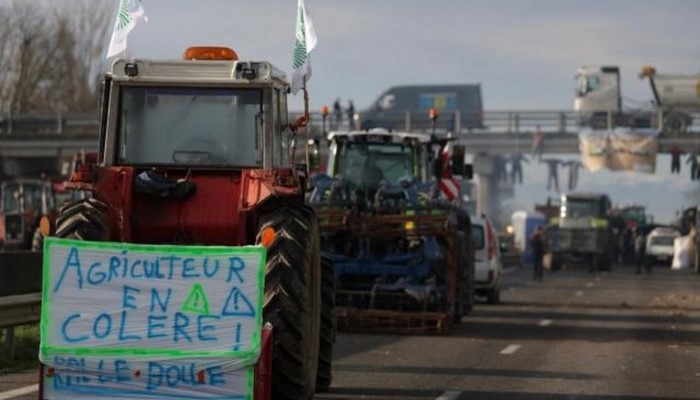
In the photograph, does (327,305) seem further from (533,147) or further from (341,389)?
(533,147)

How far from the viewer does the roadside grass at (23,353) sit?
17692 millimetres

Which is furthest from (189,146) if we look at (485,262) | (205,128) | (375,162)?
(485,262)

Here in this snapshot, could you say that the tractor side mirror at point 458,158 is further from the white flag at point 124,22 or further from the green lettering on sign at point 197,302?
the green lettering on sign at point 197,302

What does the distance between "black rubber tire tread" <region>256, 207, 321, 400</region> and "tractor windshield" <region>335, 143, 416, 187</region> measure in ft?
47.3

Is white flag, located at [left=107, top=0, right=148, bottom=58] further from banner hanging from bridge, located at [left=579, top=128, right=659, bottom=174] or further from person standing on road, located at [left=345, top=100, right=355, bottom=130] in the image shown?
banner hanging from bridge, located at [left=579, top=128, right=659, bottom=174]

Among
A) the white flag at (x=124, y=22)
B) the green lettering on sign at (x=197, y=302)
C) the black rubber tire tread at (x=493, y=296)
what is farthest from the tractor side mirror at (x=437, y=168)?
the green lettering on sign at (x=197, y=302)

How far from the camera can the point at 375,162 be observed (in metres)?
27.4

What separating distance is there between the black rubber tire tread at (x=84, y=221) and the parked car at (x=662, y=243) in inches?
2632

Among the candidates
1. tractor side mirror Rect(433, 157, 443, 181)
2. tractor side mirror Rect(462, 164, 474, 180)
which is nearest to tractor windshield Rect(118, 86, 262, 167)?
tractor side mirror Rect(433, 157, 443, 181)

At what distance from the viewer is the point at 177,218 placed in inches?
544

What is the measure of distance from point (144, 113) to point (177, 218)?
1.13 m

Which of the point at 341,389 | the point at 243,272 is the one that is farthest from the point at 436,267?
the point at 243,272

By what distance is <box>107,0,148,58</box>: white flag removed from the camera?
52.6ft

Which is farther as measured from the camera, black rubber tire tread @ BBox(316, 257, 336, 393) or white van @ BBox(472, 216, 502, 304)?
white van @ BBox(472, 216, 502, 304)
